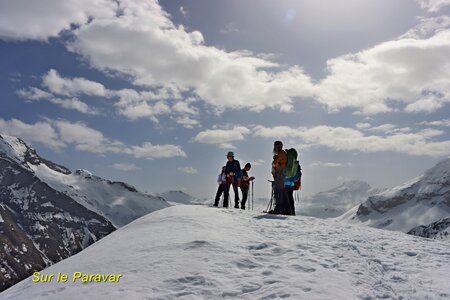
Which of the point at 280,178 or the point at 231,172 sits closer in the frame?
the point at 280,178

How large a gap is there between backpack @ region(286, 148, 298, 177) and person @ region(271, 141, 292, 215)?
0.38 meters

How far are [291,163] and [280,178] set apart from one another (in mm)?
975

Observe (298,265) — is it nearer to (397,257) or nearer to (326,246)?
(326,246)

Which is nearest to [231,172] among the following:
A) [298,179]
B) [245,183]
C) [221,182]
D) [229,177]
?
[229,177]

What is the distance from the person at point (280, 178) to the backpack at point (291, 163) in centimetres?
38

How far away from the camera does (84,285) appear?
27.4ft

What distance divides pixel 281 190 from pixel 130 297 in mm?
12693

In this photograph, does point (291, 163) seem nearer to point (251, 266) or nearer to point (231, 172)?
point (231, 172)

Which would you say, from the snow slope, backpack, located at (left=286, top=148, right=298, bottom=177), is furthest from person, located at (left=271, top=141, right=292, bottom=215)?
the snow slope

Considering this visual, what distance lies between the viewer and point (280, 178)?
19344 mm

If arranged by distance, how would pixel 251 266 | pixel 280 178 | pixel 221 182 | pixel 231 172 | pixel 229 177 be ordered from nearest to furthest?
pixel 251 266, pixel 280 178, pixel 231 172, pixel 229 177, pixel 221 182

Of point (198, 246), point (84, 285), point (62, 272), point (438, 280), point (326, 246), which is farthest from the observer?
point (326, 246)

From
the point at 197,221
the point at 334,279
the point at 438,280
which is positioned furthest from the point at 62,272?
the point at 438,280

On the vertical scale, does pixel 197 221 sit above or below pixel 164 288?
above
